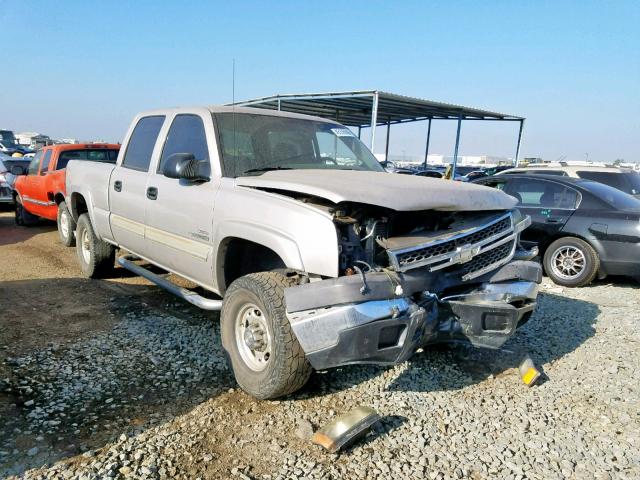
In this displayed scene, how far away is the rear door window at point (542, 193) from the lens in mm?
6773

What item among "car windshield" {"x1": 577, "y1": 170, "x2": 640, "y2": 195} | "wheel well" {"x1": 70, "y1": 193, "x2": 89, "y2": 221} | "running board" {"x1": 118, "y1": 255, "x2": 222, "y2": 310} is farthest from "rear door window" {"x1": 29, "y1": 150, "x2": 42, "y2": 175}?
"car windshield" {"x1": 577, "y1": 170, "x2": 640, "y2": 195}

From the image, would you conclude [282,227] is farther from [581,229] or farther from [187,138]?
[581,229]

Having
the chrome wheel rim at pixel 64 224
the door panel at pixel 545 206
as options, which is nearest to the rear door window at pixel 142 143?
the chrome wheel rim at pixel 64 224

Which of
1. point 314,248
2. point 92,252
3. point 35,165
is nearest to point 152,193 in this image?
point 92,252

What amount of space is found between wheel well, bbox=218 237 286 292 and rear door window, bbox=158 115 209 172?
2.65 feet

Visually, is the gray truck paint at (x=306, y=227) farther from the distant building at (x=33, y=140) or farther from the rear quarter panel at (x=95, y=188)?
the distant building at (x=33, y=140)

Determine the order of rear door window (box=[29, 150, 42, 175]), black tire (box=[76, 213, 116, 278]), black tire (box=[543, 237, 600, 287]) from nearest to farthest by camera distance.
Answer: black tire (box=[76, 213, 116, 278]) → black tire (box=[543, 237, 600, 287]) → rear door window (box=[29, 150, 42, 175])

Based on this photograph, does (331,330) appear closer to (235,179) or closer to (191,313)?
(235,179)

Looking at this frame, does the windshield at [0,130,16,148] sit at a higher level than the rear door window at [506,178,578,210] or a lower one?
lower

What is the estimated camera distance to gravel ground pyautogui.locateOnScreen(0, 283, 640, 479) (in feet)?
8.13

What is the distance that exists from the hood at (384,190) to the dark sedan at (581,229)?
10.4 feet

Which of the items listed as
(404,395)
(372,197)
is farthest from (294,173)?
(404,395)

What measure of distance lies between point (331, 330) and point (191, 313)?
259 cm

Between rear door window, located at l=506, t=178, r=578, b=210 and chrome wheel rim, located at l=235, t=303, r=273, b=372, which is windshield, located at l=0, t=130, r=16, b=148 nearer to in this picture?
rear door window, located at l=506, t=178, r=578, b=210
